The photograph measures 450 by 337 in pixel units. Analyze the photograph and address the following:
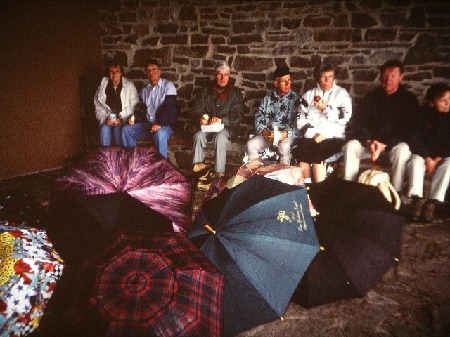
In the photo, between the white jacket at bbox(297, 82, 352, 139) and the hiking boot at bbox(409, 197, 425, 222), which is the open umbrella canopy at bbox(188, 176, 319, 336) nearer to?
the hiking boot at bbox(409, 197, 425, 222)

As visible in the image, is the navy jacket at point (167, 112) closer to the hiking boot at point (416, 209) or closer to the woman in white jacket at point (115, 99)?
the woman in white jacket at point (115, 99)

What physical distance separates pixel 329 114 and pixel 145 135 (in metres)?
3.34

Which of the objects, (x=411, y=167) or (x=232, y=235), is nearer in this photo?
A: (x=232, y=235)

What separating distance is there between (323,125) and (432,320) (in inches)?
124

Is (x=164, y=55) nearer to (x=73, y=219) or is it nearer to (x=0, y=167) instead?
(x=0, y=167)

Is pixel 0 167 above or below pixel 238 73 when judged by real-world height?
below

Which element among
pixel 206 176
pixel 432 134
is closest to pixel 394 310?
pixel 432 134

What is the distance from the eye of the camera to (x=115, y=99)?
6570 millimetres

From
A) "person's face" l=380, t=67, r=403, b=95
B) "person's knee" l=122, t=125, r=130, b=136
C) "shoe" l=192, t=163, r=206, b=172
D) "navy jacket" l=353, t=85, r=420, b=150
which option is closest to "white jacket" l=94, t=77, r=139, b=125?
"person's knee" l=122, t=125, r=130, b=136

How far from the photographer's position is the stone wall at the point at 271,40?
5520 mm

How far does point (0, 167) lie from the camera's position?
234 inches

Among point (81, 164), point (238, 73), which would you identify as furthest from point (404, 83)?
point (81, 164)

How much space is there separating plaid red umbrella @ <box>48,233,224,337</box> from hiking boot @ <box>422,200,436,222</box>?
3351 mm

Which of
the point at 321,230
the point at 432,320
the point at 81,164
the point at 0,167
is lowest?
the point at 432,320
